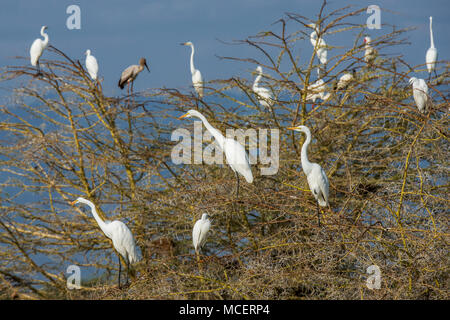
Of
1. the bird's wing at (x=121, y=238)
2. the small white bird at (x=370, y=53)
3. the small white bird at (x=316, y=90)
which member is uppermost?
the small white bird at (x=370, y=53)

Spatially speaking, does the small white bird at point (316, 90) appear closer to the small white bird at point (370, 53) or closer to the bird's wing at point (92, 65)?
the small white bird at point (370, 53)

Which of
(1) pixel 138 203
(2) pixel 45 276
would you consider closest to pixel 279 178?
(1) pixel 138 203

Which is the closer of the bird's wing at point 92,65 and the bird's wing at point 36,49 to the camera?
the bird's wing at point 36,49

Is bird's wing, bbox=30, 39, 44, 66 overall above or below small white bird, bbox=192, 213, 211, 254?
above

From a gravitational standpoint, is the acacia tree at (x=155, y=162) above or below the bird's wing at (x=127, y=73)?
below

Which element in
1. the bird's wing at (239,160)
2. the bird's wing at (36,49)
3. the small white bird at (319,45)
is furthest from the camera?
the bird's wing at (36,49)

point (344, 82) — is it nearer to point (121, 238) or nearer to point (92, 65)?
point (121, 238)

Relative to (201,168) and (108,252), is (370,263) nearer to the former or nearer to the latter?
(201,168)

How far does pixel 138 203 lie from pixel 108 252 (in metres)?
1.26

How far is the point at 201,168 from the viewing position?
320 inches

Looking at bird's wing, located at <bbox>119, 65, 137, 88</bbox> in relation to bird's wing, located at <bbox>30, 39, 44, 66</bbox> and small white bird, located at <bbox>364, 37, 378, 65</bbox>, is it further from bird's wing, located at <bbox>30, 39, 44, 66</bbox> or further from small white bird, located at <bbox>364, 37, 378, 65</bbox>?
small white bird, located at <bbox>364, 37, 378, 65</bbox>

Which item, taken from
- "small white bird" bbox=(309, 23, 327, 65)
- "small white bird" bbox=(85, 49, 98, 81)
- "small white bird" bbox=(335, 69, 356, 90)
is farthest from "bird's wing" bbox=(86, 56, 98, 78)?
"small white bird" bbox=(335, 69, 356, 90)

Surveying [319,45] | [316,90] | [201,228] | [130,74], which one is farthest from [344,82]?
[130,74]

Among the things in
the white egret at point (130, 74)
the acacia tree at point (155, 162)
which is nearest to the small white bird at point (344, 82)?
the acacia tree at point (155, 162)
